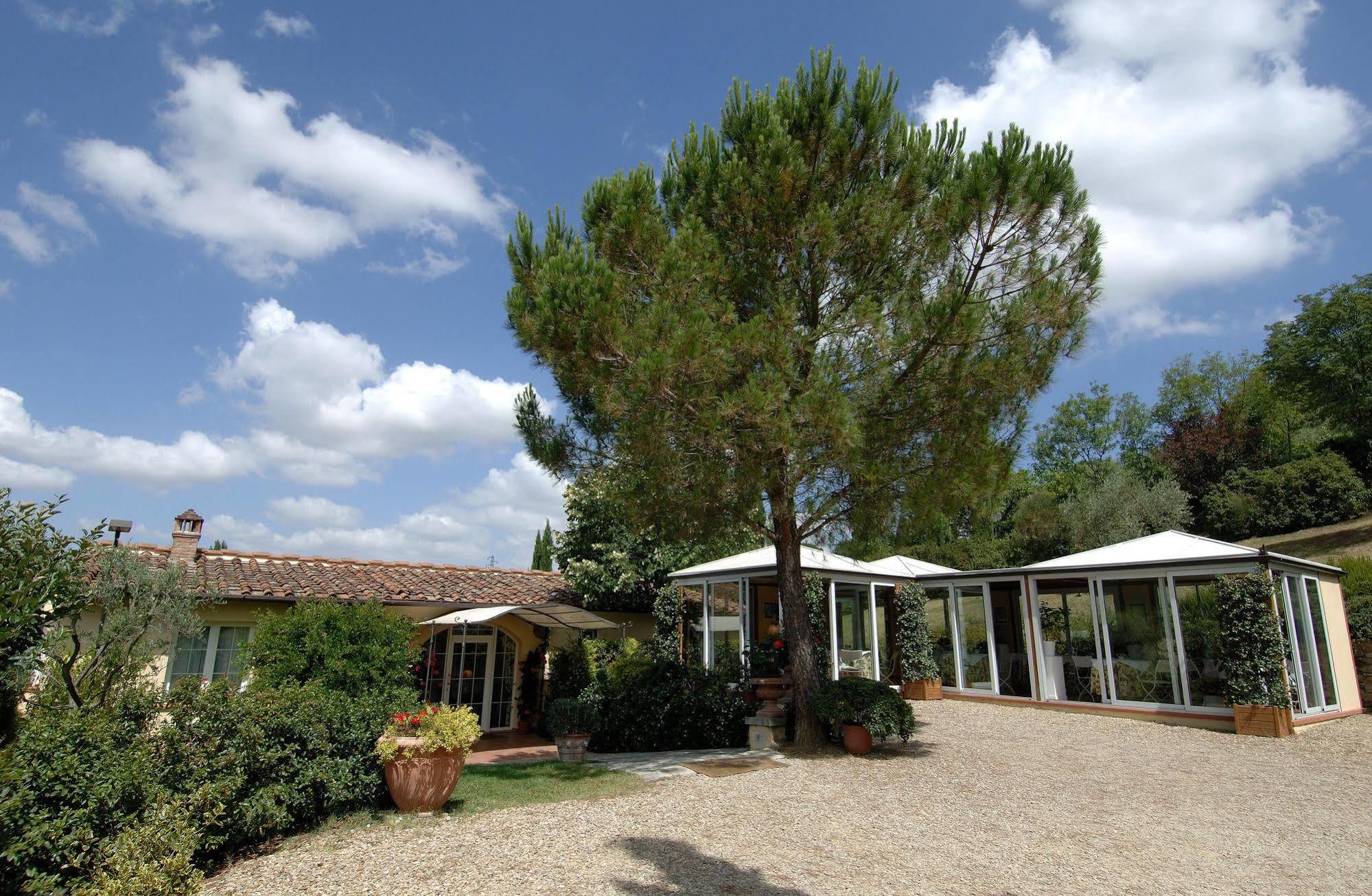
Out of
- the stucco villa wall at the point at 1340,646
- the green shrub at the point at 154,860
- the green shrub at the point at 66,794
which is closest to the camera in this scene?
the green shrub at the point at 154,860

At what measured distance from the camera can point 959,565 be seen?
30.3 meters

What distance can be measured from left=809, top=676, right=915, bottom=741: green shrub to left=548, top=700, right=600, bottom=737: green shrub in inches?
122

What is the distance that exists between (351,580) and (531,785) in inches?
330

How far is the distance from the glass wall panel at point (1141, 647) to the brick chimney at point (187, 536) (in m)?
16.6

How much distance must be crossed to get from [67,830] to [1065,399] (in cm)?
4974

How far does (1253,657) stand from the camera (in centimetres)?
1028

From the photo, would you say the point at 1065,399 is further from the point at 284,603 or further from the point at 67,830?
the point at 67,830

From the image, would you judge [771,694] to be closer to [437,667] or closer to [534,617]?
[534,617]

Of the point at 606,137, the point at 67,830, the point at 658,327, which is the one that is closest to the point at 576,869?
the point at 67,830

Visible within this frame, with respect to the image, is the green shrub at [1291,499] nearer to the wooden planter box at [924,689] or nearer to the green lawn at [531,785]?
the wooden planter box at [924,689]

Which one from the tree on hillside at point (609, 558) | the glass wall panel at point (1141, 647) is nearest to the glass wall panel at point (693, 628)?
the tree on hillside at point (609, 558)

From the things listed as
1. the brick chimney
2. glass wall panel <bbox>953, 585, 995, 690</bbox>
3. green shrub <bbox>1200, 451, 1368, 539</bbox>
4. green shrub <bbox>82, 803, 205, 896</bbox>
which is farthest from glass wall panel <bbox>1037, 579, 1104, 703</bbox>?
Result: green shrub <bbox>1200, 451, 1368, 539</bbox>

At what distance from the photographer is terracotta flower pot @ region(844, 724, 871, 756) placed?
8.85 m

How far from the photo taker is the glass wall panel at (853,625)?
1453 centimetres
